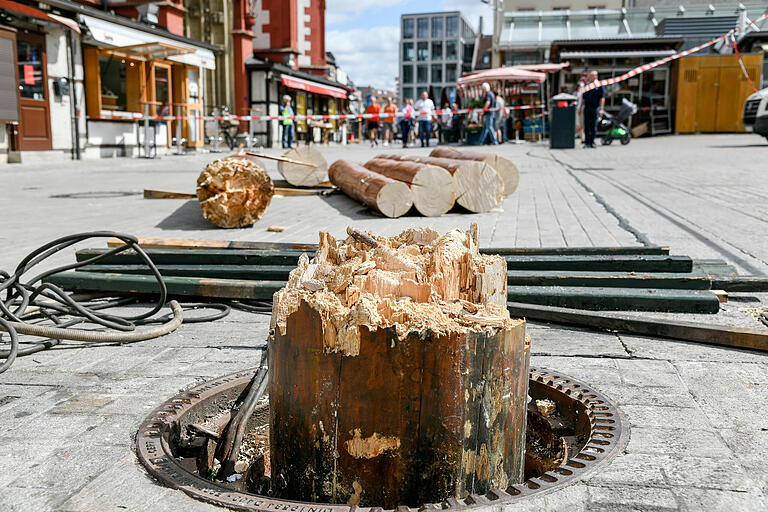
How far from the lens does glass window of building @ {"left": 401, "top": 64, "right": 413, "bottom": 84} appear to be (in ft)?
362

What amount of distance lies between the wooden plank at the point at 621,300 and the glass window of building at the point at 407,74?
4323 inches

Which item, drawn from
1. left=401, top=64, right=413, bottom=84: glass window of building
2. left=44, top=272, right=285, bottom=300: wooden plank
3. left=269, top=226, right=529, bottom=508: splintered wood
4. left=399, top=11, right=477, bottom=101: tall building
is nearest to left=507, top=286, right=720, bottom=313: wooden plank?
left=44, top=272, right=285, bottom=300: wooden plank

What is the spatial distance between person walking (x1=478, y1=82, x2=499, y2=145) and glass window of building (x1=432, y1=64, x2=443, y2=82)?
85206mm

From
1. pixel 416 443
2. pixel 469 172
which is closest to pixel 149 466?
pixel 416 443

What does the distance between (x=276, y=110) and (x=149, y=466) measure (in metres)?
31.9

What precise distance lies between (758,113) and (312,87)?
23.2m

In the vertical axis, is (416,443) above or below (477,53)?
below

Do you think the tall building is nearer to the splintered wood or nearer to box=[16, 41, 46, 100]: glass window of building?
box=[16, 41, 46, 100]: glass window of building

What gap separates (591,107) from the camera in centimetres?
2144

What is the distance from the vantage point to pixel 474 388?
1885 millimetres

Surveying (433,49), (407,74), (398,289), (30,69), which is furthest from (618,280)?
(433,49)

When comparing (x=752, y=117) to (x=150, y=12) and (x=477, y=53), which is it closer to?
(x=150, y=12)

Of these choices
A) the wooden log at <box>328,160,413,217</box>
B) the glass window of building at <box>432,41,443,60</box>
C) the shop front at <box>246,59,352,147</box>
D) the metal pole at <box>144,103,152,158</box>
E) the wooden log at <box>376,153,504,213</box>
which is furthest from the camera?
the glass window of building at <box>432,41,443,60</box>

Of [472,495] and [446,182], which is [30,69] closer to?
[446,182]
